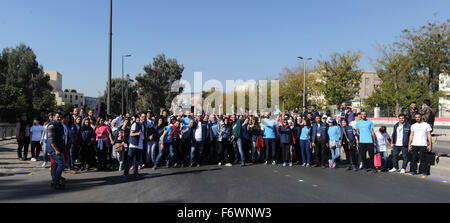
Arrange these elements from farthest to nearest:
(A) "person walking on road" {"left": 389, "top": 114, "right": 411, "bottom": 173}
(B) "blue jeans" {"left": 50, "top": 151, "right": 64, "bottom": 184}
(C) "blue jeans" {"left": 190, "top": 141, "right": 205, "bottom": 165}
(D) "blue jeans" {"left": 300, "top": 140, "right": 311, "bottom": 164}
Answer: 1. (D) "blue jeans" {"left": 300, "top": 140, "right": 311, "bottom": 164}
2. (C) "blue jeans" {"left": 190, "top": 141, "right": 205, "bottom": 165}
3. (A) "person walking on road" {"left": 389, "top": 114, "right": 411, "bottom": 173}
4. (B) "blue jeans" {"left": 50, "top": 151, "right": 64, "bottom": 184}

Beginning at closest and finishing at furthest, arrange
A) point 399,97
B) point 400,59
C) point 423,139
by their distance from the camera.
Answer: point 423,139, point 399,97, point 400,59

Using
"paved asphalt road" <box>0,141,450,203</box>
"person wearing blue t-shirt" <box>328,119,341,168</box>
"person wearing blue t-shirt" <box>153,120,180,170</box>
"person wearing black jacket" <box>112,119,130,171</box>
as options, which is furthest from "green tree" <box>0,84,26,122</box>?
"person wearing blue t-shirt" <box>328,119,341,168</box>

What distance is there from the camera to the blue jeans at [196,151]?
9766mm

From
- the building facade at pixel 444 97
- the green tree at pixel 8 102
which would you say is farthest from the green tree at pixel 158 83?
the building facade at pixel 444 97

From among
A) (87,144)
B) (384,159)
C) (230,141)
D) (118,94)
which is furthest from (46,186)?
(118,94)

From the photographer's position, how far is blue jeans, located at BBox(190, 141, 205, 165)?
9.77 meters

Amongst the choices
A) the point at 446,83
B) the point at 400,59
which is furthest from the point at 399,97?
the point at 446,83

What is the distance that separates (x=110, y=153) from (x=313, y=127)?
21.2 feet

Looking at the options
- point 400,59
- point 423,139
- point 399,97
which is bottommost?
point 423,139

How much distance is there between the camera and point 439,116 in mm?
37125

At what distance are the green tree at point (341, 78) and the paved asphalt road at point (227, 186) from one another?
20.9 meters

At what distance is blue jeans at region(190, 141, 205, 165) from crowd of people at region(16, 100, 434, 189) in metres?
0.03

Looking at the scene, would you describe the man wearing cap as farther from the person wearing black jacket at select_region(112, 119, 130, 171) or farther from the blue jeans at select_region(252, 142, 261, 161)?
the person wearing black jacket at select_region(112, 119, 130, 171)
